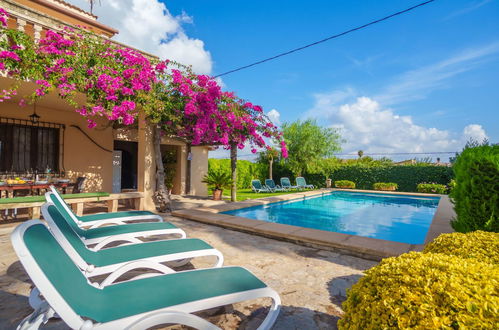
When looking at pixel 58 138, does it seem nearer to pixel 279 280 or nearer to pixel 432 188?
pixel 279 280

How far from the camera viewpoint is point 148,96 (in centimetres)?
672

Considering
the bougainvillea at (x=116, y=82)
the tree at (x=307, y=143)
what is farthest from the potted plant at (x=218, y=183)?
the tree at (x=307, y=143)

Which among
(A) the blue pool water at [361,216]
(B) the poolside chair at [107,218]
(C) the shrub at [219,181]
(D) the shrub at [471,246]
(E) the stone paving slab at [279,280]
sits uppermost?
(C) the shrub at [219,181]

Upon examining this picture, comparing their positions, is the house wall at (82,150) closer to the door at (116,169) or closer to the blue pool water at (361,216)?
the door at (116,169)

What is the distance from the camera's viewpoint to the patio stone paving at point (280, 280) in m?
2.48

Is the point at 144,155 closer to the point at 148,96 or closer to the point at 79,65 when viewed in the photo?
the point at 148,96

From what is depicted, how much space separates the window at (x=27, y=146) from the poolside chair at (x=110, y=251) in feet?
28.0

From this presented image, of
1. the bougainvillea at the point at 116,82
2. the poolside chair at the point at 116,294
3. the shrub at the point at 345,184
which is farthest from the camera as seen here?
the shrub at the point at 345,184

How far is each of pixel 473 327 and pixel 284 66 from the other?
471 inches

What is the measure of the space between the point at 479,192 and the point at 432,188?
48.7 feet

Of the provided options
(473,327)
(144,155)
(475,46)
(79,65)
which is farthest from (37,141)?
(475,46)

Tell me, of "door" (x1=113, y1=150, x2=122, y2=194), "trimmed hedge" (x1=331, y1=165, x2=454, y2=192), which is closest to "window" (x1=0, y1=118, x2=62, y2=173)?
"door" (x1=113, y1=150, x2=122, y2=194)

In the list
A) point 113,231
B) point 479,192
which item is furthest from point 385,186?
point 113,231

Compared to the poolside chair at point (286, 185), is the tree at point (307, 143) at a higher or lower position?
higher
